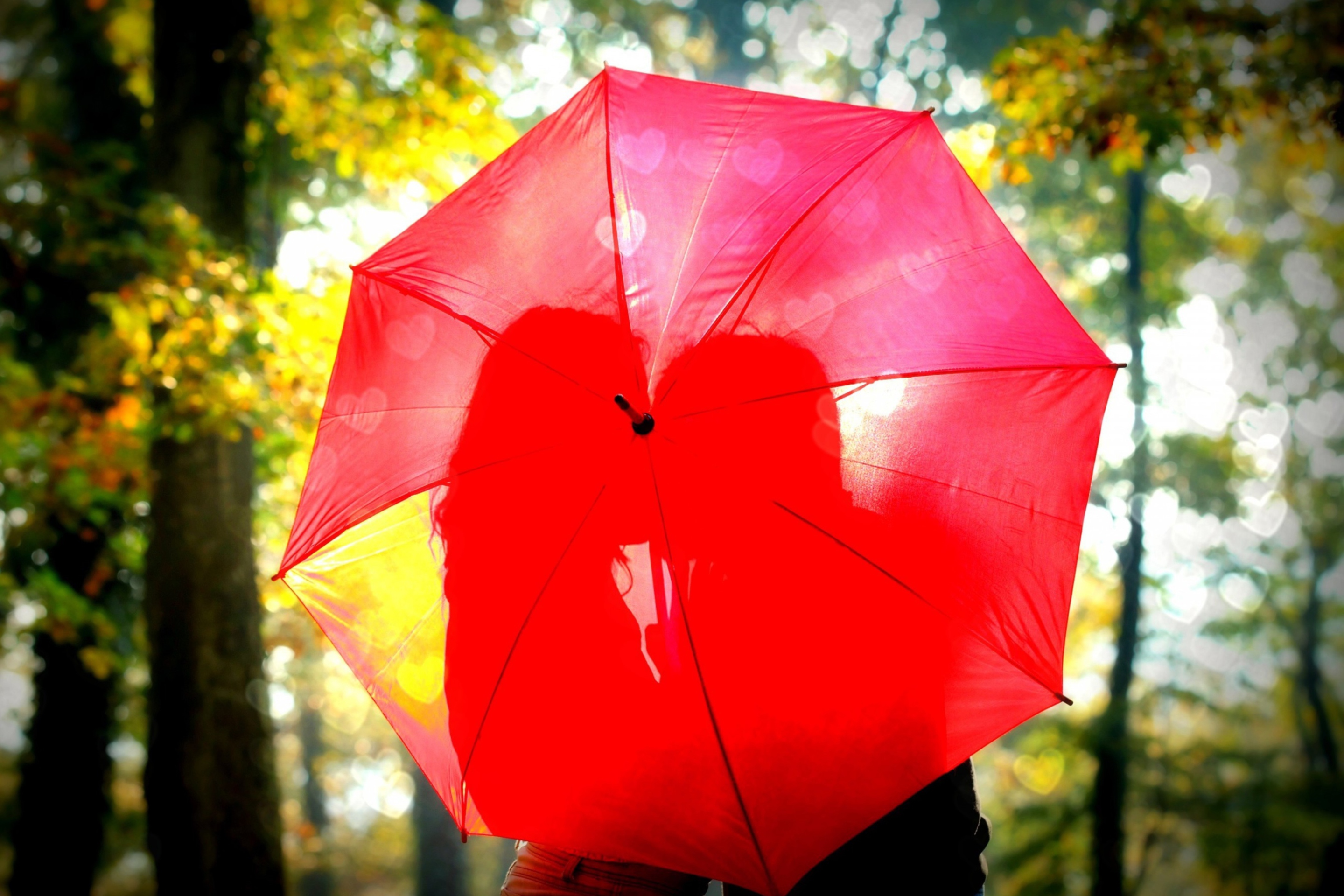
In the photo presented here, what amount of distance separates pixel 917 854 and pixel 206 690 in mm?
3798

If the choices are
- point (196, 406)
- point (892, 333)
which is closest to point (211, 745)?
point (196, 406)

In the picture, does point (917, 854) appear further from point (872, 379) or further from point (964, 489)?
point (872, 379)

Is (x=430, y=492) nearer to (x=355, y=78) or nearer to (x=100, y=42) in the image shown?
(x=355, y=78)

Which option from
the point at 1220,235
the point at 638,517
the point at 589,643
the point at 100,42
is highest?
the point at 1220,235

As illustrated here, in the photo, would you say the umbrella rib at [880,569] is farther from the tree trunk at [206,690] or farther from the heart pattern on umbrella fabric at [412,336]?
the tree trunk at [206,690]

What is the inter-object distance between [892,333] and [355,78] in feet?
15.9

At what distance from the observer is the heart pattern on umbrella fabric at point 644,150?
1959 millimetres

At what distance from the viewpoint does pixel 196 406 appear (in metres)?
4.20

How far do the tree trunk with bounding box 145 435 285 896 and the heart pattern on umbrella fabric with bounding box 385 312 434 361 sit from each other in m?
2.87

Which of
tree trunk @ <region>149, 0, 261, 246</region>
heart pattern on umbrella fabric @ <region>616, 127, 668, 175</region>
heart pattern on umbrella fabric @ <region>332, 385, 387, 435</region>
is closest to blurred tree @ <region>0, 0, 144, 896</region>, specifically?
tree trunk @ <region>149, 0, 261, 246</region>

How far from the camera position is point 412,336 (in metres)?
2.16

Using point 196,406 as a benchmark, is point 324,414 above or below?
below

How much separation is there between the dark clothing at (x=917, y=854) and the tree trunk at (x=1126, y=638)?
31.7 ft

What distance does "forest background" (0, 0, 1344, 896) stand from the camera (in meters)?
4.23
